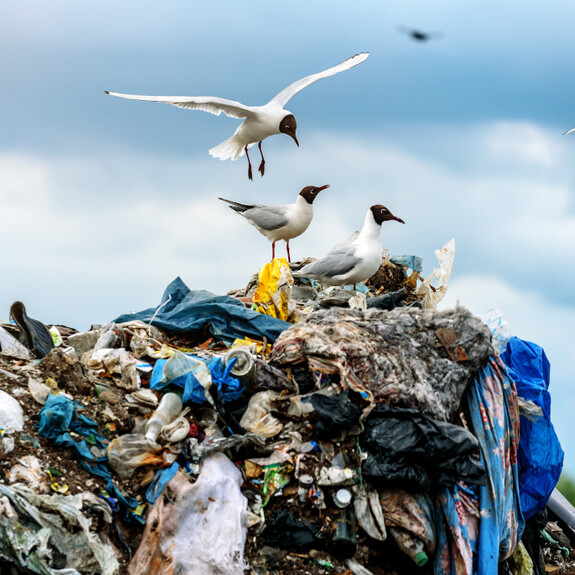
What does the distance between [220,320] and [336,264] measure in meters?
1.74

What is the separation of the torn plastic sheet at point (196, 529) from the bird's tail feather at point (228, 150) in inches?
263

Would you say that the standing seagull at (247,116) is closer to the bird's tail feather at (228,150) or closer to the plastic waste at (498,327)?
the bird's tail feather at (228,150)

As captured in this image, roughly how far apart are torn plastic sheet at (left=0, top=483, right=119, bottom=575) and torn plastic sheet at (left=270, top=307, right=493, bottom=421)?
1.75 m

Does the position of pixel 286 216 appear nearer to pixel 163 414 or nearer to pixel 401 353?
pixel 401 353

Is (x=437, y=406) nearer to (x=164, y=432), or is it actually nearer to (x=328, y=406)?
(x=328, y=406)

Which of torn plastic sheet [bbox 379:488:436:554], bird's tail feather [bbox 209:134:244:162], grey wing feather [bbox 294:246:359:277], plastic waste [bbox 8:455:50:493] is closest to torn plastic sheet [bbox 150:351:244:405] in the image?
plastic waste [bbox 8:455:50:493]

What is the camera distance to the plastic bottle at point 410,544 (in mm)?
4699

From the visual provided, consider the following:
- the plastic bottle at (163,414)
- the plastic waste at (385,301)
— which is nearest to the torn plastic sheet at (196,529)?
the plastic bottle at (163,414)

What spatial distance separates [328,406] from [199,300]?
7.51 ft

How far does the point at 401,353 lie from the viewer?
5281 mm

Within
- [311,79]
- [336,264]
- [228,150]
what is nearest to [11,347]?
[336,264]

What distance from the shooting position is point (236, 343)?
20.3ft

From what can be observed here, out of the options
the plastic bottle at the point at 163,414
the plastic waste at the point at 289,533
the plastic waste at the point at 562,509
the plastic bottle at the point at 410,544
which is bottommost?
the plastic waste at the point at 562,509

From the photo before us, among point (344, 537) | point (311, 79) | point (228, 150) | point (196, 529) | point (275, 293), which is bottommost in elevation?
point (344, 537)
